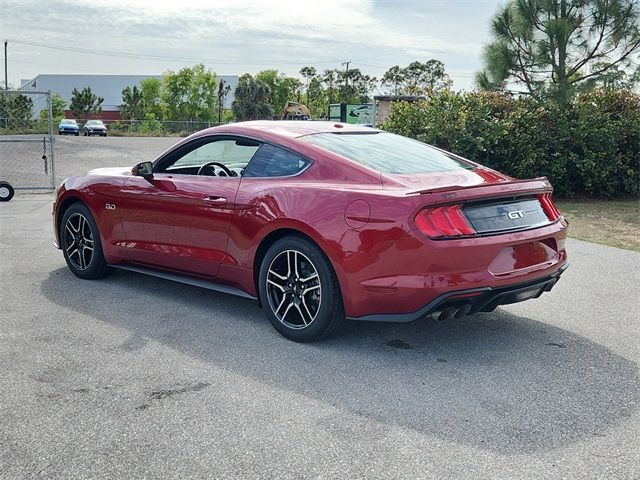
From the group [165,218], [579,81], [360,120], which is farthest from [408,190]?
[360,120]

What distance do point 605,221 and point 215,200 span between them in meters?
7.82

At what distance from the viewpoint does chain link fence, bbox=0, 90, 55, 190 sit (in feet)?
46.8

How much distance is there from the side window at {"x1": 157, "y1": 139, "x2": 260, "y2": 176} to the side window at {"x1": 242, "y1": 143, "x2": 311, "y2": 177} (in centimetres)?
10

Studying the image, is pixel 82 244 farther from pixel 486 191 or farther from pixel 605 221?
pixel 605 221

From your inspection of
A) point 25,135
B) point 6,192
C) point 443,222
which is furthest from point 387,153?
point 25,135

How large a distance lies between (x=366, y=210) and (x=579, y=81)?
10936 millimetres

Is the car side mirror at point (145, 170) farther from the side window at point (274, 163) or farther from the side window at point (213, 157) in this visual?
the side window at point (274, 163)

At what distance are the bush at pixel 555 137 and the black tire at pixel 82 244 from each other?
27.5 feet

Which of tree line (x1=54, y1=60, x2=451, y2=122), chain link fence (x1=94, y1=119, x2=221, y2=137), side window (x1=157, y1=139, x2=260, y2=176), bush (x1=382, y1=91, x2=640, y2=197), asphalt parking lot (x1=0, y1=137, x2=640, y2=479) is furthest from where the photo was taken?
tree line (x1=54, y1=60, x2=451, y2=122)

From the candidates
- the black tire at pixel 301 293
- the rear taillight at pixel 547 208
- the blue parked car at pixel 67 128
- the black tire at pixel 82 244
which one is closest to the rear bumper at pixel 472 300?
the black tire at pixel 301 293

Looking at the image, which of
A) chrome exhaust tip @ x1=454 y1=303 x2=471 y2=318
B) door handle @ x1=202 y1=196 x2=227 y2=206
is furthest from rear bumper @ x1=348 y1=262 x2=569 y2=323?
door handle @ x1=202 y1=196 x2=227 y2=206

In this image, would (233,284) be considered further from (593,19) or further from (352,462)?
(593,19)

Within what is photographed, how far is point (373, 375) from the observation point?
4086 mm

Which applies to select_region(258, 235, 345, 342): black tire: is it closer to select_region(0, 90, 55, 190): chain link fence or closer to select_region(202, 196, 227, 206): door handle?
select_region(202, 196, 227, 206): door handle
